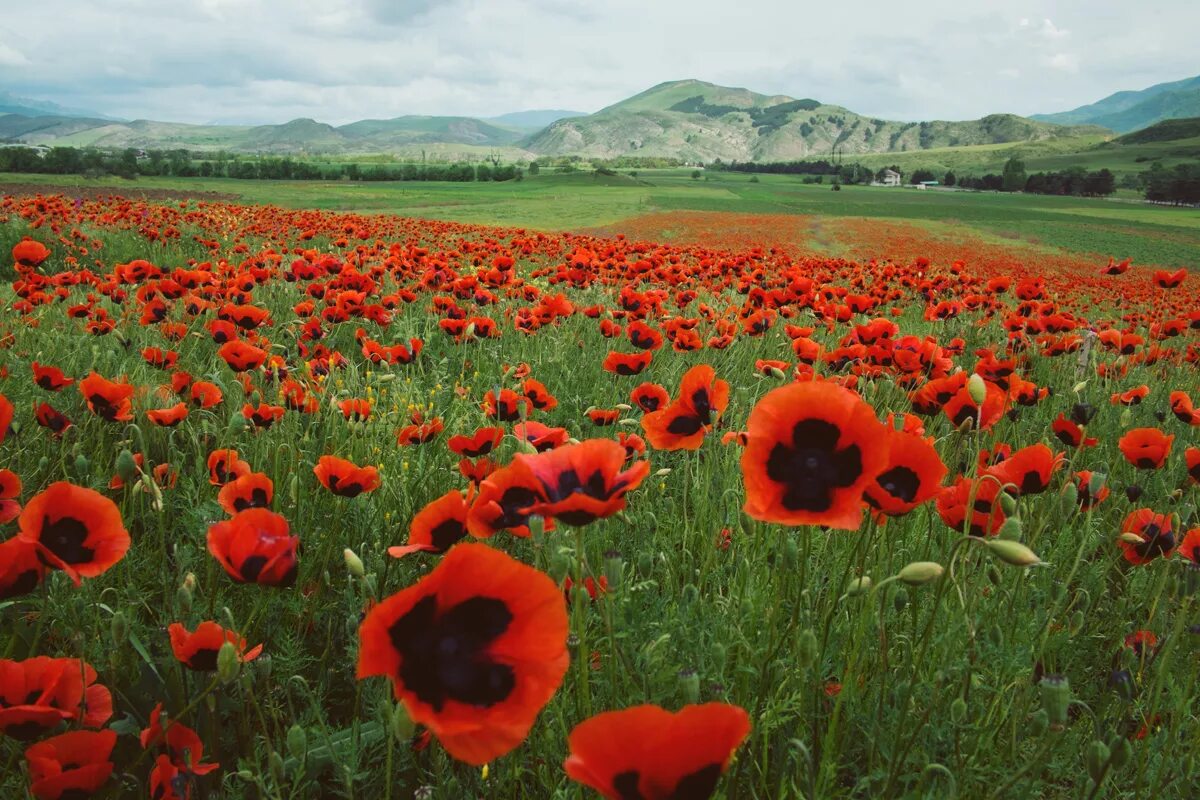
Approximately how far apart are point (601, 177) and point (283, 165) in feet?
113

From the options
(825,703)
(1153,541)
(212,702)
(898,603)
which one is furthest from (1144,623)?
(212,702)

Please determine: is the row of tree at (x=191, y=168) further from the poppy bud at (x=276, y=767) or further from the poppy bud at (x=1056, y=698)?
the poppy bud at (x=1056, y=698)

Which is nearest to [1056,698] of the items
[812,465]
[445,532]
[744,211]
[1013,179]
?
[812,465]

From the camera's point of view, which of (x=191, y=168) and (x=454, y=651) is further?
(x=191, y=168)

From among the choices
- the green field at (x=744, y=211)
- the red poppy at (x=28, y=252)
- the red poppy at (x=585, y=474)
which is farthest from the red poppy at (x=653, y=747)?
the green field at (x=744, y=211)

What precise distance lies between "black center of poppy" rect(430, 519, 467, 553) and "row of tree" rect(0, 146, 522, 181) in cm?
5224

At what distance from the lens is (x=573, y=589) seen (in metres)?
1.65

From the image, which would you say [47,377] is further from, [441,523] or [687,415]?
[687,415]

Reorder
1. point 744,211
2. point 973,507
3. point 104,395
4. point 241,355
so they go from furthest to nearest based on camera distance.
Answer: point 744,211 → point 241,355 → point 104,395 → point 973,507

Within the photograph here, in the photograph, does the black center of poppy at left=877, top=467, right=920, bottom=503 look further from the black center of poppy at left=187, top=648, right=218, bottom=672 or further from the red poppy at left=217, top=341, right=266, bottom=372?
the red poppy at left=217, top=341, right=266, bottom=372

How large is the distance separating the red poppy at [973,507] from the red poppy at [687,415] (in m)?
0.66

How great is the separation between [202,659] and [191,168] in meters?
72.4

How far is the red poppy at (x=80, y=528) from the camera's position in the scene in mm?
1312

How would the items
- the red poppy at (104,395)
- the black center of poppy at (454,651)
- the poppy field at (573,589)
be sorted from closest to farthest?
1. the black center of poppy at (454,651)
2. the poppy field at (573,589)
3. the red poppy at (104,395)
